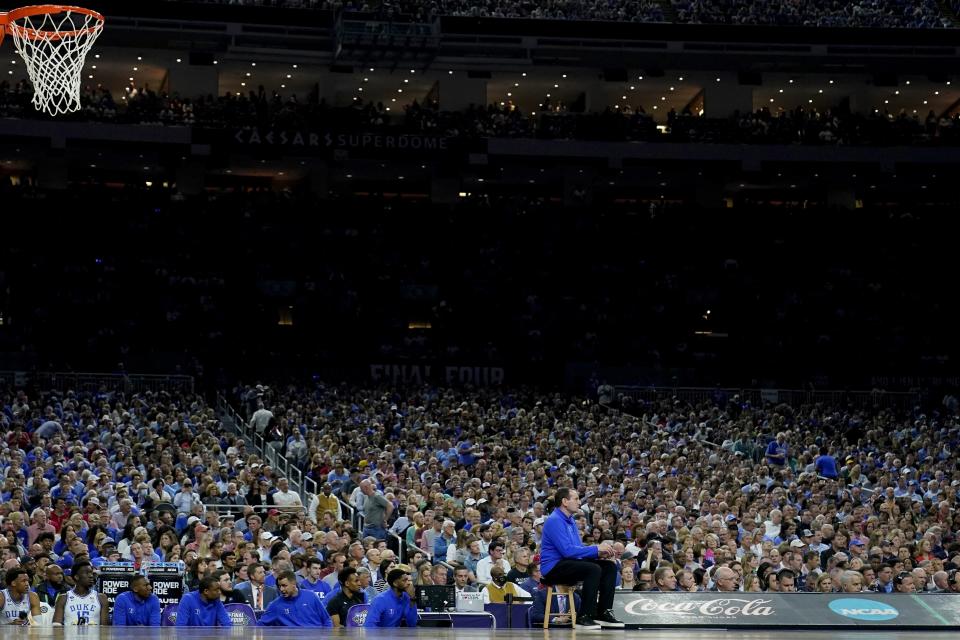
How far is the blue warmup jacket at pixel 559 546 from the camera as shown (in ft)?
39.0

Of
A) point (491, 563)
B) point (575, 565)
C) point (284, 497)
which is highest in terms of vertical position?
point (284, 497)

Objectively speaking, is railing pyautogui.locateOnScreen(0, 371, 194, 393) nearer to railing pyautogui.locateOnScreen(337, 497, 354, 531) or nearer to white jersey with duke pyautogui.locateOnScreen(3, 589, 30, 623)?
railing pyautogui.locateOnScreen(337, 497, 354, 531)

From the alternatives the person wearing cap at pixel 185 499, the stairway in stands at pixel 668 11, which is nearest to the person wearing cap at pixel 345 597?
the person wearing cap at pixel 185 499

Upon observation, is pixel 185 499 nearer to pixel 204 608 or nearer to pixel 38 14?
pixel 204 608

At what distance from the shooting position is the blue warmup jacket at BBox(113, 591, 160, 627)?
13.0 m

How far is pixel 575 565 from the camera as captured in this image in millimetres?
11828

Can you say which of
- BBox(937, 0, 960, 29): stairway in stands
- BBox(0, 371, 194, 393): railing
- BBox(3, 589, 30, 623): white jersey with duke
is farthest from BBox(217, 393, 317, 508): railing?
BBox(937, 0, 960, 29): stairway in stands

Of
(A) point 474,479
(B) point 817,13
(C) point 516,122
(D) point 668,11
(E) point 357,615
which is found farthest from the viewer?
(D) point 668,11

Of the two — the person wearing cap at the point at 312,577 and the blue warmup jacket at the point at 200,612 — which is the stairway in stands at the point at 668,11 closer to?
the person wearing cap at the point at 312,577

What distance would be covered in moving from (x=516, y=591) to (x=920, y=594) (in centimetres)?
Answer: 433

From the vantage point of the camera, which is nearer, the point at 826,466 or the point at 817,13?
the point at 826,466

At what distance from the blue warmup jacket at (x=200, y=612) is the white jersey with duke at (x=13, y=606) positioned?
1700 millimetres

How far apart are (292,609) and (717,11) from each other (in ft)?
124

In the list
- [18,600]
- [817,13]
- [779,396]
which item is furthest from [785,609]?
[817,13]
